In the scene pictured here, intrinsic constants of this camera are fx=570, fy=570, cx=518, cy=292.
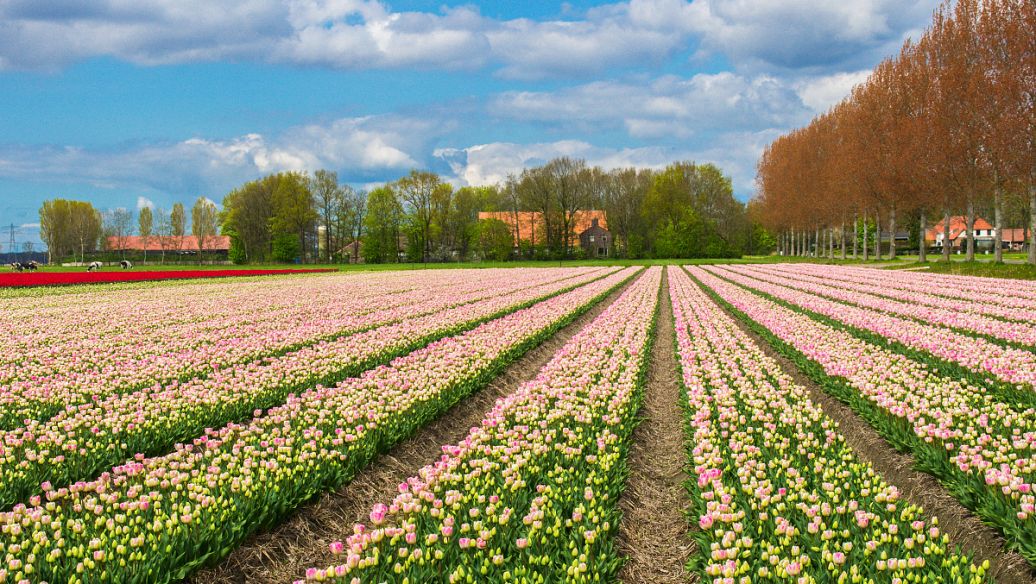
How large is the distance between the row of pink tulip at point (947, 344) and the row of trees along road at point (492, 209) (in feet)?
240

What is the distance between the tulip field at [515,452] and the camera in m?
4.28

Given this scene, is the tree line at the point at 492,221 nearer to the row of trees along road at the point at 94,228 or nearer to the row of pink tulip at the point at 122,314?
the row of trees along road at the point at 94,228

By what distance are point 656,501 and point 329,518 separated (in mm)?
3253

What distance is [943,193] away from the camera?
43125mm

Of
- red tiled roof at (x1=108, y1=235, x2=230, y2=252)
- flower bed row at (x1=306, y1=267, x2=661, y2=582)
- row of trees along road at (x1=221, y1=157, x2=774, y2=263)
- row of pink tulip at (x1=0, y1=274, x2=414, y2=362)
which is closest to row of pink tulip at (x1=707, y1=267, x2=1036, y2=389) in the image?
flower bed row at (x1=306, y1=267, x2=661, y2=582)

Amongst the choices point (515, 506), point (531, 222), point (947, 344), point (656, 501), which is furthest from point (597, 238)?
point (515, 506)

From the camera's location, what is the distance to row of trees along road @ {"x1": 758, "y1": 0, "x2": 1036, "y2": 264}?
34375 millimetres

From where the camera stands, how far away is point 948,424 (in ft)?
21.9

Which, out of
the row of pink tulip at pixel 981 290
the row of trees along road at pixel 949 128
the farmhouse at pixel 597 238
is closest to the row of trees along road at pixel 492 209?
the farmhouse at pixel 597 238

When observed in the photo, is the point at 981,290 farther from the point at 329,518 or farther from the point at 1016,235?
the point at 1016,235

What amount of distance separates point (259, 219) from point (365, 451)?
10653cm

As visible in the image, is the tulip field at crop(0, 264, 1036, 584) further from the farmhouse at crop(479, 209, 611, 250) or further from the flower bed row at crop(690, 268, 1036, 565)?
the farmhouse at crop(479, 209, 611, 250)

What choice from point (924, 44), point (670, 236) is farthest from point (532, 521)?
point (670, 236)

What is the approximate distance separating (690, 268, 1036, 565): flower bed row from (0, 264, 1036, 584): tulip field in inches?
1.4
